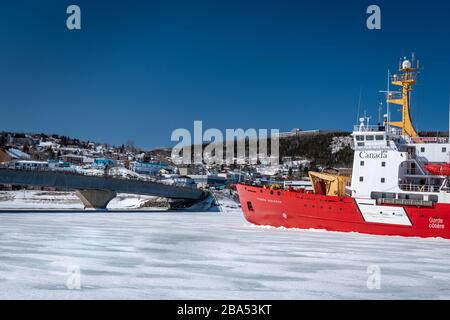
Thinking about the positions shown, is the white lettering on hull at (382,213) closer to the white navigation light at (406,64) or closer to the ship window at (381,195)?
the ship window at (381,195)

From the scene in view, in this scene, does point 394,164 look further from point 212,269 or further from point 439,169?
point 212,269

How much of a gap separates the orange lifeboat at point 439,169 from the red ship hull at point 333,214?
5.74 ft

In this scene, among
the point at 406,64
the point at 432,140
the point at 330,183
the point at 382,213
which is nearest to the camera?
the point at 382,213

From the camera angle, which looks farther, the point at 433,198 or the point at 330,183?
the point at 330,183

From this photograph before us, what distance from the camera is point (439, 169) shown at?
75.2ft

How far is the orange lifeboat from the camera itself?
2280 cm

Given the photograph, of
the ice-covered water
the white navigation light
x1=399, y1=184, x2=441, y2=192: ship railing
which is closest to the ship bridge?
x1=399, y1=184, x2=441, y2=192: ship railing

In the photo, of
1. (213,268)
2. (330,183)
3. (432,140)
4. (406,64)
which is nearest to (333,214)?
(330,183)

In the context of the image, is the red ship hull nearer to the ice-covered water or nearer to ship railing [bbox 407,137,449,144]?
ship railing [bbox 407,137,449,144]

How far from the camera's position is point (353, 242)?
60.5 ft

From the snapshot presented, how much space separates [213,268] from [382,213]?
46.1 feet

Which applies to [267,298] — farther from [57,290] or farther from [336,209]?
[336,209]

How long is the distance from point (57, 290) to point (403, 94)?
24122mm
